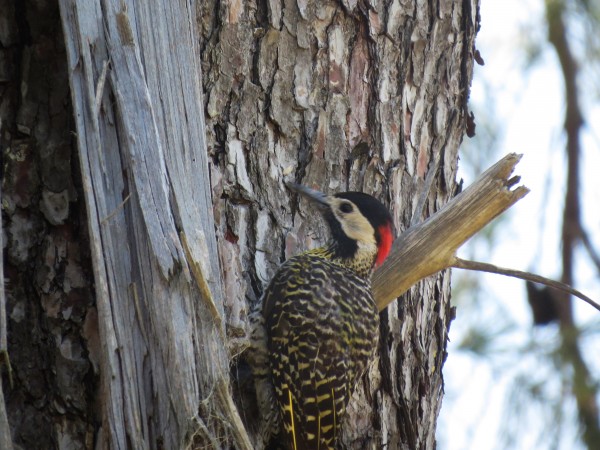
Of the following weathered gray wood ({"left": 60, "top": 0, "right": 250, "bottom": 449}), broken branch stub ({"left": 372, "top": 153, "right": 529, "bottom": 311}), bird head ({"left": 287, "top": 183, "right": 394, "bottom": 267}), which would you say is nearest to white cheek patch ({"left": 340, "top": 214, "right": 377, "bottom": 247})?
bird head ({"left": 287, "top": 183, "right": 394, "bottom": 267})

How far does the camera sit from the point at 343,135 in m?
3.30

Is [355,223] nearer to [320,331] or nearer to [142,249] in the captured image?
[320,331]

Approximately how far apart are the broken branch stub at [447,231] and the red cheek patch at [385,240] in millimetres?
127

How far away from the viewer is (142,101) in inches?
101

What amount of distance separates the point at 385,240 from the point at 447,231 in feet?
1.21

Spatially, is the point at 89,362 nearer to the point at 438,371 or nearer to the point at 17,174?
the point at 17,174

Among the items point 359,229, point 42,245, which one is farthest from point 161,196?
point 359,229

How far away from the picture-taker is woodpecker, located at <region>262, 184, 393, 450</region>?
3.05 m

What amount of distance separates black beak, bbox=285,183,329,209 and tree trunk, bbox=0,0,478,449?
0.05 metres

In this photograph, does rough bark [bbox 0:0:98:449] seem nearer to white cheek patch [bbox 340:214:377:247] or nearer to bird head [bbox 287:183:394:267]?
bird head [bbox 287:183:394:267]

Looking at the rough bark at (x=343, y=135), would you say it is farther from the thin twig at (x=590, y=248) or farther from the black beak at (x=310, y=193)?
the thin twig at (x=590, y=248)

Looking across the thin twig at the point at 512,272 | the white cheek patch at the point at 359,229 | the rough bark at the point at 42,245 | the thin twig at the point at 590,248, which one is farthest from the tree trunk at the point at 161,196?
the thin twig at the point at 590,248

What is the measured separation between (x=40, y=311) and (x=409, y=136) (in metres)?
1.53

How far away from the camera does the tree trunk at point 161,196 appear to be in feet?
8.19
